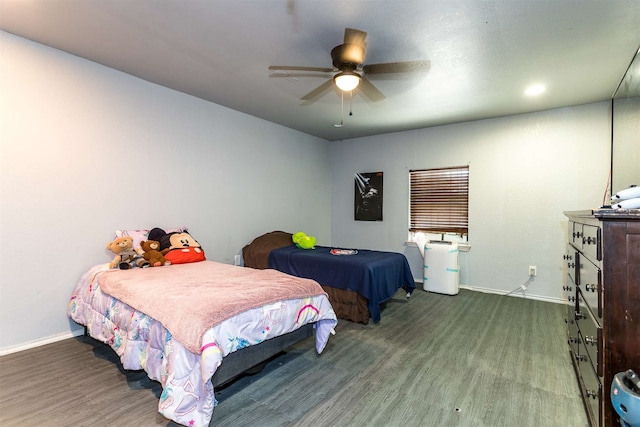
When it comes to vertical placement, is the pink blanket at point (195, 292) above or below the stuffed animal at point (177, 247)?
below

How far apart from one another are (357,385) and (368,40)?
2.64 m

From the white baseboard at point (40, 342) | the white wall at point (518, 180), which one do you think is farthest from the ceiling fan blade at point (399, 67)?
the white baseboard at point (40, 342)

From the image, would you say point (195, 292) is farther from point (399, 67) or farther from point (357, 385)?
point (399, 67)

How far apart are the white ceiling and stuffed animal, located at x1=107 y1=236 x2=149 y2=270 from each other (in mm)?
1739

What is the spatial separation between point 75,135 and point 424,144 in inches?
184

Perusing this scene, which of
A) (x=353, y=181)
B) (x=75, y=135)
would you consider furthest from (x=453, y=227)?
(x=75, y=135)

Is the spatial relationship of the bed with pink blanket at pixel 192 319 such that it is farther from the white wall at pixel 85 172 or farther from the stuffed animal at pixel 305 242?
the stuffed animal at pixel 305 242

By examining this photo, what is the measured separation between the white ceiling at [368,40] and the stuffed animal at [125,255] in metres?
1.74

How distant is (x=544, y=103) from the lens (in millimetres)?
3834

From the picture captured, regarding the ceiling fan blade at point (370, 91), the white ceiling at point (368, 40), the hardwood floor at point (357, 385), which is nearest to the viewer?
the hardwood floor at point (357, 385)

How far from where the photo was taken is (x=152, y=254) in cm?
298

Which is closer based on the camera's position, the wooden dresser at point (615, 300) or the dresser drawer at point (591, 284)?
the wooden dresser at point (615, 300)

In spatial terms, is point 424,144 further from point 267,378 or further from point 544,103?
point 267,378

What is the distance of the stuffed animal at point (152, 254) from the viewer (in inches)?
116
